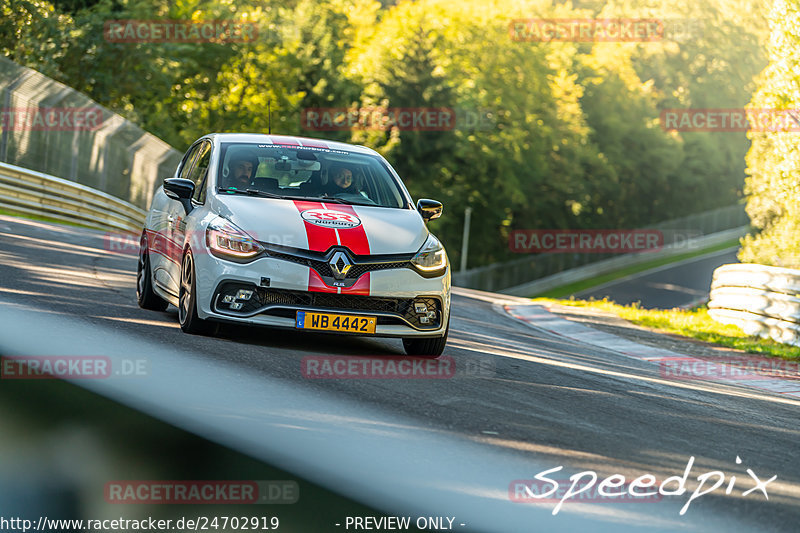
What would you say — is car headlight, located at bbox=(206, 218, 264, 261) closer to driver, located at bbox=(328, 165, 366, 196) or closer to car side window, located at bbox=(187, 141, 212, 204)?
car side window, located at bbox=(187, 141, 212, 204)

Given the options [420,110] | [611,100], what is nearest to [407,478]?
[420,110]

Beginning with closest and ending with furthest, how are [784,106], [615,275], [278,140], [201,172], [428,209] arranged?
[428,209] < [201,172] < [278,140] < [784,106] < [615,275]

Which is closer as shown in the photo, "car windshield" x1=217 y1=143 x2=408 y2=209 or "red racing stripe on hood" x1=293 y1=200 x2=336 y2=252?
"red racing stripe on hood" x1=293 y1=200 x2=336 y2=252

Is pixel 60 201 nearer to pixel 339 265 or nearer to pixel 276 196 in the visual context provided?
pixel 276 196

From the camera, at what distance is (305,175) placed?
31.7 ft

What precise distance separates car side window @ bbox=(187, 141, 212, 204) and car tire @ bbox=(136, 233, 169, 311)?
0.96m

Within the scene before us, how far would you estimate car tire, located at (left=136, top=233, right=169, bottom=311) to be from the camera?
10562mm

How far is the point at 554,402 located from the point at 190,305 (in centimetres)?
305

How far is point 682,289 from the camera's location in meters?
56.9

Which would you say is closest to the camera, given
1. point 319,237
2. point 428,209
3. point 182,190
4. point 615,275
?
point 319,237

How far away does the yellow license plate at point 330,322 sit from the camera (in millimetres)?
8423

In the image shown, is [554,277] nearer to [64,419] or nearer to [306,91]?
[306,91]

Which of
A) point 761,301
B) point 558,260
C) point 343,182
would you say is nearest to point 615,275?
point 558,260

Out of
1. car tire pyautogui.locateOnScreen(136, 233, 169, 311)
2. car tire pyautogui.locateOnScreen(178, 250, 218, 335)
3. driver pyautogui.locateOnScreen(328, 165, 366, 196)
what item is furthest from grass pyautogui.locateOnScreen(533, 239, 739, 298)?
car tire pyautogui.locateOnScreen(178, 250, 218, 335)
